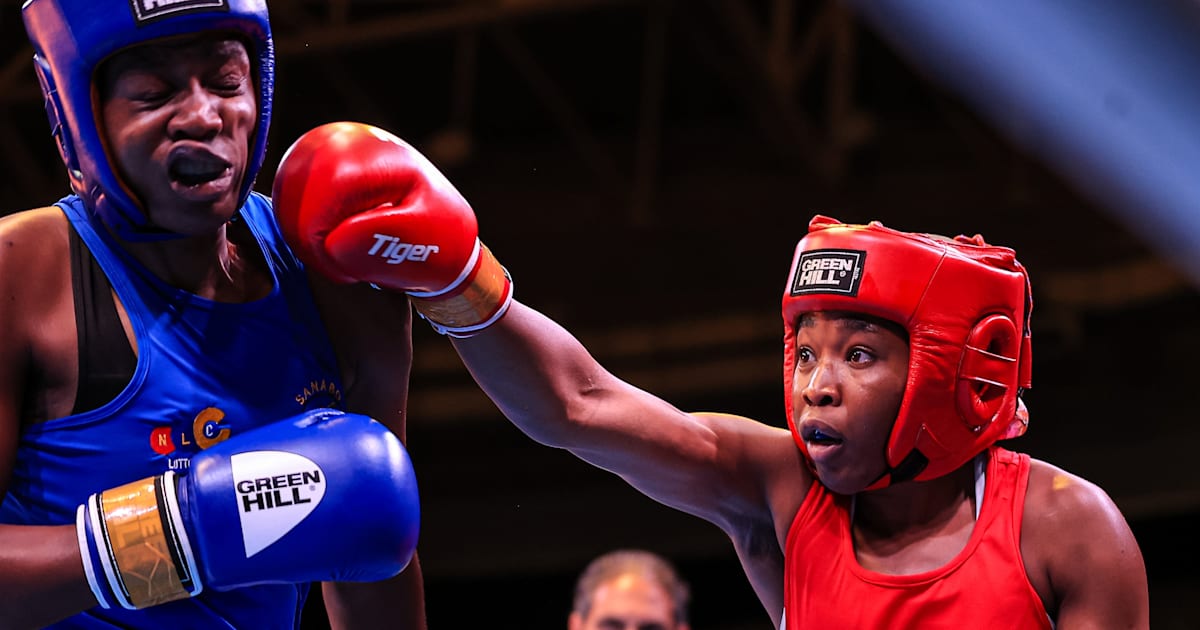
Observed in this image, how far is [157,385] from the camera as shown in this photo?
1.40m

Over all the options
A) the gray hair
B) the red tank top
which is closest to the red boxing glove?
the red tank top

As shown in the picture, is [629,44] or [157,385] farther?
[629,44]

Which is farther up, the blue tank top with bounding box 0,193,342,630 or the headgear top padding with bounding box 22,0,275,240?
the headgear top padding with bounding box 22,0,275,240

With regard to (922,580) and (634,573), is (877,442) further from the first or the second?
(634,573)

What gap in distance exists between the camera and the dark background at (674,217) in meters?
6.52

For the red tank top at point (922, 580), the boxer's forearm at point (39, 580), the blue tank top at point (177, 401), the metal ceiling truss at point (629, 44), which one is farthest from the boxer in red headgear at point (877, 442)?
the metal ceiling truss at point (629, 44)

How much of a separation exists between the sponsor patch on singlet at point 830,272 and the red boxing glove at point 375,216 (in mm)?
556

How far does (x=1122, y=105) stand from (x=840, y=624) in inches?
62.2

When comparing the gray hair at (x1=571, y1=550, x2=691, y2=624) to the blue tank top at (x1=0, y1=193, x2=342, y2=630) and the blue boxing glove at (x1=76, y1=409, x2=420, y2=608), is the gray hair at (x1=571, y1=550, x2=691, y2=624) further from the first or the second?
the blue boxing glove at (x1=76, y1=409, x2=420, y2=608)

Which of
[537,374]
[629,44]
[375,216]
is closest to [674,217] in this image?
[629,44]

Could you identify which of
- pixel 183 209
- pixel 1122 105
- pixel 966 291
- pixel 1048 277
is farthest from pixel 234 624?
pixel 1048 277

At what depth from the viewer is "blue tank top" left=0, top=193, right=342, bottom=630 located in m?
1.39

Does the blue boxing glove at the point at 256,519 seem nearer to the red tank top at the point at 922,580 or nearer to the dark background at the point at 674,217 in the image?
the red tank top at the point at 922,580

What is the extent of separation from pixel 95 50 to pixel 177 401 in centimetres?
40
